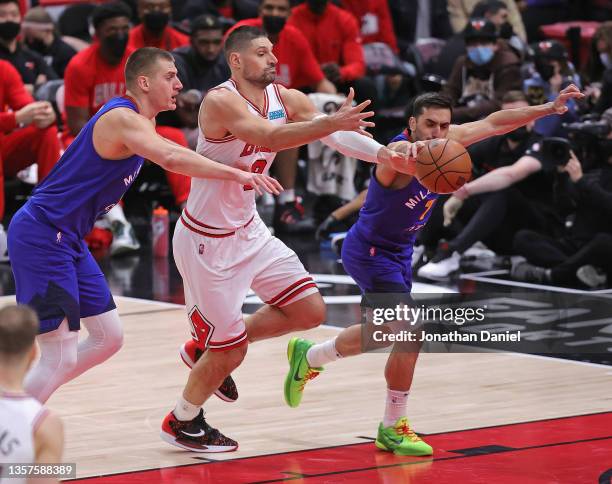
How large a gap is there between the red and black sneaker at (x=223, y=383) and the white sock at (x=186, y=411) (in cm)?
41

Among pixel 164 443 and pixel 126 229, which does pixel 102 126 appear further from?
pixel 126 229

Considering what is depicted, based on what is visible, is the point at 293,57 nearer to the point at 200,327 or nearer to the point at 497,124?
the point at 497,124

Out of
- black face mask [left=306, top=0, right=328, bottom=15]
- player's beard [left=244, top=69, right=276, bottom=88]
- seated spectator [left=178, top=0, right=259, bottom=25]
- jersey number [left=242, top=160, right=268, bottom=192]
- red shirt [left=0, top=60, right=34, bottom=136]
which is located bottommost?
jersey number [left=242, top=160, right=268, bottom=192]

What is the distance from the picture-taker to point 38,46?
13781 mm

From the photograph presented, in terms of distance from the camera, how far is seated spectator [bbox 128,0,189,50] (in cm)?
1255

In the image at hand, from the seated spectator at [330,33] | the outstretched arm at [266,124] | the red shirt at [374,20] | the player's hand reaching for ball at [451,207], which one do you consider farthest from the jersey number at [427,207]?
the red shirt at [374,20]

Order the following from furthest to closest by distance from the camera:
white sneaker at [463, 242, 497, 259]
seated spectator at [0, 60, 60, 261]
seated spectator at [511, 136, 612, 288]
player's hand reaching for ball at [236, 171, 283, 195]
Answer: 1. white sneaker at [463, 242, 497, 259]
2. seated spectator at [0, 60, 60, 261]
3. seated spectator at [511, 136, 612, 288]
4. player's hand reaching for ball at [236, 171, 283, 195]

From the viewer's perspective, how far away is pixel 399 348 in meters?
6.17

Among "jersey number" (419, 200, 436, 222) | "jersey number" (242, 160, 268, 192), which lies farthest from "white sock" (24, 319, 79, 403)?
"jersey number" (419, 200, 436, 222)

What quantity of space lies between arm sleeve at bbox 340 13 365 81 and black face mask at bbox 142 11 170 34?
182 centimetres

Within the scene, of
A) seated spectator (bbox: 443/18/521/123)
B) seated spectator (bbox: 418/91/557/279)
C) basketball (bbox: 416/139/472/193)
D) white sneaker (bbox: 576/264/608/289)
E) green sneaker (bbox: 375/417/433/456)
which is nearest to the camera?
basketball (bbox: 416/139/472/193)

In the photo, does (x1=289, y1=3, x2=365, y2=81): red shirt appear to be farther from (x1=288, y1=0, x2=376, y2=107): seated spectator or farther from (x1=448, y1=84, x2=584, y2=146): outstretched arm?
(x1=448, y1=84, x2=584, y2=146): outstretched arm

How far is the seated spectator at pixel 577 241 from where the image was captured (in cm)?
995

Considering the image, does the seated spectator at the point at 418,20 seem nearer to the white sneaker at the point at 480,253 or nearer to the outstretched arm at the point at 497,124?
the white sneaker at the point at 480,253
